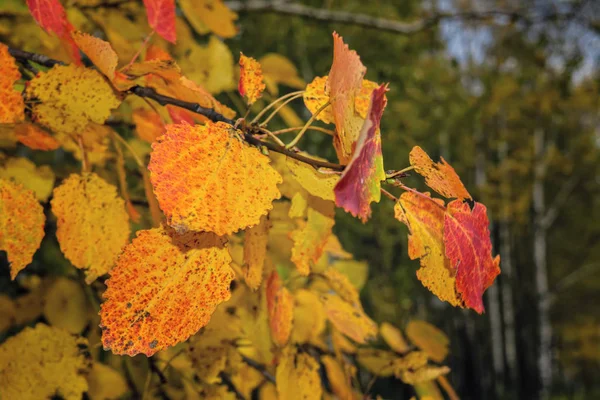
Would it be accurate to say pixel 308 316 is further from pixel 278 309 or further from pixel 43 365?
pixel 43 365

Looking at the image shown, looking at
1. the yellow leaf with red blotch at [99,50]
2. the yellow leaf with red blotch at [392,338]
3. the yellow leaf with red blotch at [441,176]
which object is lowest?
the yellow leaf with red blotch at [392,338]

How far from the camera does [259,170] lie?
289 millimetres

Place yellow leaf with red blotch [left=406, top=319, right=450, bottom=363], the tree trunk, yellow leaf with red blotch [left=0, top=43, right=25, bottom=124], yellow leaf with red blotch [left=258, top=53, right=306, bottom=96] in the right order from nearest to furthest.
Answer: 1. yellow leaf with red blotch [left=0, top=43, right=25, bottom=124]
2. yellow leaf with red blotch [left=406, top=319, right=450, bottom=363]
3. yellow leaf with red blotch [left=258, top=53, right=306, bottom=96]
4. the tree trunk

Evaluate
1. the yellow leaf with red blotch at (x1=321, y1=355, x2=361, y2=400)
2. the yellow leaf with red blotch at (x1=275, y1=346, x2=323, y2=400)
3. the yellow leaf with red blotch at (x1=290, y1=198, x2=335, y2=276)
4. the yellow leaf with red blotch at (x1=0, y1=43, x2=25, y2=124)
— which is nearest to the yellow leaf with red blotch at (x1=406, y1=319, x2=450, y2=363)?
the yellow leaf with red blotch at (x1=321, y1=355, x2=361, y2=400)

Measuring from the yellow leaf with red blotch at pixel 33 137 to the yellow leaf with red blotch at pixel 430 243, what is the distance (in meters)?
0.29

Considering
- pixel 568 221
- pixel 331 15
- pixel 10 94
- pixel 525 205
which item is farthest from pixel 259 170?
pixel 568 221

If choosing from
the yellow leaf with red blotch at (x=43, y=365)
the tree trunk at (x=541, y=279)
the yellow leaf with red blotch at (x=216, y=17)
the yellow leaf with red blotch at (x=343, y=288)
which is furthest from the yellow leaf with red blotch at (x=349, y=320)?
the tree trunk at (x=541, y=279)

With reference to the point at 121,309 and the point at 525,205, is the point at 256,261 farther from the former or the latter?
the point at 525,205

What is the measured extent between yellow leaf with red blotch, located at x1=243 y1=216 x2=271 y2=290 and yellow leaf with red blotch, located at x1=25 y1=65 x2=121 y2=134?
0.49 ft

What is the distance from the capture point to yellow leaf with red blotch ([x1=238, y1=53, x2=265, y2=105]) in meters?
0.34

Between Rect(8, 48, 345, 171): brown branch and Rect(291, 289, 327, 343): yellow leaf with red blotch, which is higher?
Rect(8, 48, 345, 171): brown branch

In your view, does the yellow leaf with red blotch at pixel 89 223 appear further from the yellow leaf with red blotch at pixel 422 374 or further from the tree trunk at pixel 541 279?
the tree trunk at pixel 541 279

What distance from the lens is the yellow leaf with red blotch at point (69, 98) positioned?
0.38 metres

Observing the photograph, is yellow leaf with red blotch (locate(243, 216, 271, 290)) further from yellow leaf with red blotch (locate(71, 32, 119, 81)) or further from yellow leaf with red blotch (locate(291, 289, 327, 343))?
yellow leaf with red blotch (locate(291, 289, 327, 343))
